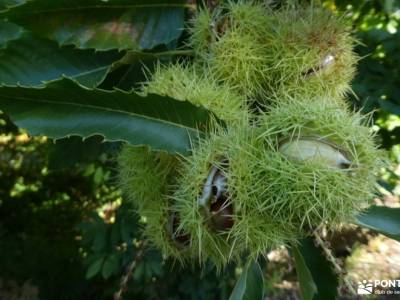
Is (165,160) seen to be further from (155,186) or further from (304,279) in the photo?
(304,279)

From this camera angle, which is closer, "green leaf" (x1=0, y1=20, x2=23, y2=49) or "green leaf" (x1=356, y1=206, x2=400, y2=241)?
"green leaf" (x1=356, y1=206, x2=400, y2=241)

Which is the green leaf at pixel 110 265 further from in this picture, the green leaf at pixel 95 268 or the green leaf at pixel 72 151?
the green leaf at pixel 72 151

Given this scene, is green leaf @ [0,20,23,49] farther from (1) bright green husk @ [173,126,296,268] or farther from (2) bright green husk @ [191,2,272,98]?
(1) bright green husk @ [173,126,296,268]

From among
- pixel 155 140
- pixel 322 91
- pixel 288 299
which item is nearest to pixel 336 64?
pixel 322 91

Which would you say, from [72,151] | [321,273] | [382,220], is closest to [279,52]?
[382,220]

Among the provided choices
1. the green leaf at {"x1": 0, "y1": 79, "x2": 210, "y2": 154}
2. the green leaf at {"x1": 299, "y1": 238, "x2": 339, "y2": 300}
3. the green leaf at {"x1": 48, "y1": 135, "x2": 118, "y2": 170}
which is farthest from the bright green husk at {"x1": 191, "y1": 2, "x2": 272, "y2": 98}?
the green leaf at {"x1": 48, "y1": 135, "x2": 118, "y2": 170}

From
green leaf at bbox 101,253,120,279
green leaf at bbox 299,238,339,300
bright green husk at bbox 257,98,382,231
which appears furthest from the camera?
green leaf at bbox 101,253,120,279
